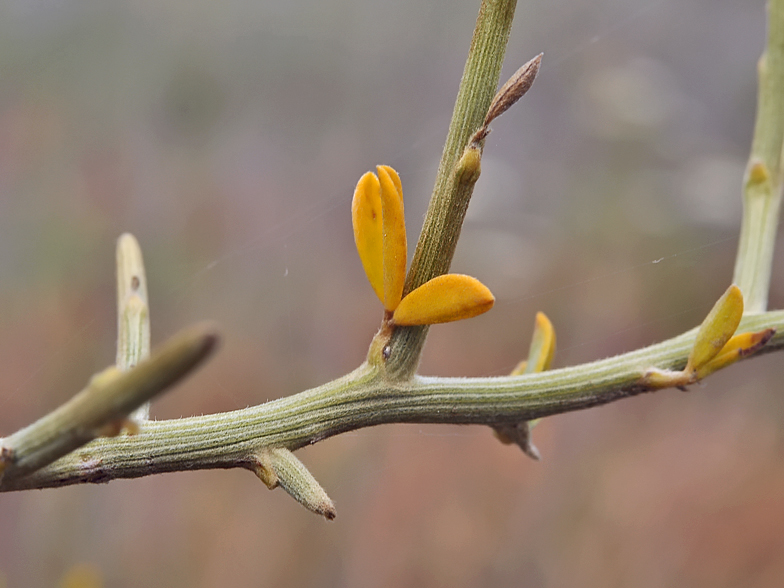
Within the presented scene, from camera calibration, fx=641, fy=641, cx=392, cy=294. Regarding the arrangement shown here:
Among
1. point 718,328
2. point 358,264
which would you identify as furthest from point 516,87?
point 358,264

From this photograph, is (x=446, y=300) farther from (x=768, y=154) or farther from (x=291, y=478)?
(x=768, y=154)

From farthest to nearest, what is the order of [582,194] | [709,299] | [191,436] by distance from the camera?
[582,194], [709,299], [191,436]

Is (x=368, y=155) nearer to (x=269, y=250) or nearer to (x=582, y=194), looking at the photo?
(x=269, y=250)

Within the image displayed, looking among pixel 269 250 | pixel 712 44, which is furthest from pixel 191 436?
pixel 712 44

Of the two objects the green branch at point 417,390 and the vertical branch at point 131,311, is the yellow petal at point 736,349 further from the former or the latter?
the vertical branch at point 131,311

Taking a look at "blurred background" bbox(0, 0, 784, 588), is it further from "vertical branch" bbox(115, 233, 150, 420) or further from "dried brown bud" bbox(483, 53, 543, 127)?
"dried brown bud" bbox(483, 53, 543, 127)

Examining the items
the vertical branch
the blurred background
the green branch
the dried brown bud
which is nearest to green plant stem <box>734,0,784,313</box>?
the green branch
